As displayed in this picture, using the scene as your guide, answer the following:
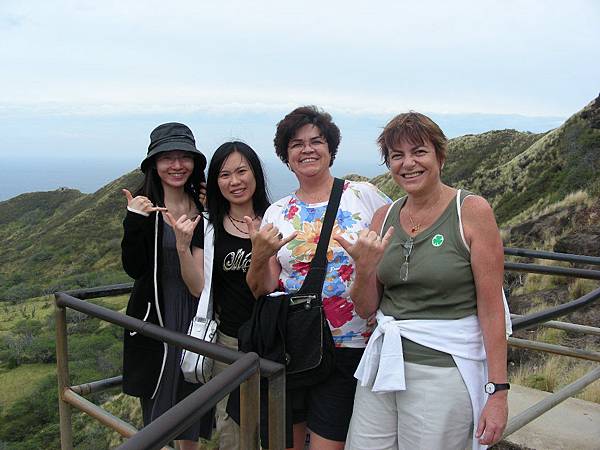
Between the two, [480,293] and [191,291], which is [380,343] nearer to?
[480,293]

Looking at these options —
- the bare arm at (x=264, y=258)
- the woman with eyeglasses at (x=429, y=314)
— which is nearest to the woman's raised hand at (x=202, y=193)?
the bare arm at (x=264, y=258)

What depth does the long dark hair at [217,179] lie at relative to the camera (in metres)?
2.68

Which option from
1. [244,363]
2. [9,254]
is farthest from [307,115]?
[9,254]

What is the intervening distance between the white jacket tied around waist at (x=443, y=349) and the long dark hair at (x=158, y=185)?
4.32 ft

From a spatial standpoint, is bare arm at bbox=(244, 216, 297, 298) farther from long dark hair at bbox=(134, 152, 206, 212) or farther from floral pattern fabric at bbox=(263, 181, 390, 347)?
long dark hair at bbox=(134, 152, 206, 212)

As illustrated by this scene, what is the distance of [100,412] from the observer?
2314 mm

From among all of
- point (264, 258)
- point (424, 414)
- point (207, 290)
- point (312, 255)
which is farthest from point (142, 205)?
point (424, 414)

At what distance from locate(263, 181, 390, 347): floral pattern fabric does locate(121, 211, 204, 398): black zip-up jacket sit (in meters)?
0.48

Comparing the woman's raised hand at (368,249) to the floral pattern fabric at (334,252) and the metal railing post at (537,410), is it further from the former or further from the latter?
the metal railing post at (537,410)

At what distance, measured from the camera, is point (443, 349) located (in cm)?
192

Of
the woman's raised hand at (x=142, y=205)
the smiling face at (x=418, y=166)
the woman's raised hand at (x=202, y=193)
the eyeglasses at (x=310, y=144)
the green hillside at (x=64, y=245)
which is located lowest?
the green hillside at (x=64, y=245)

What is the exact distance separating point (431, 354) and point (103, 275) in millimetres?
32404

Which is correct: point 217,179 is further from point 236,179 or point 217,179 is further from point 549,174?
point 549,174

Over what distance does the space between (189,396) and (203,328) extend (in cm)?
115
